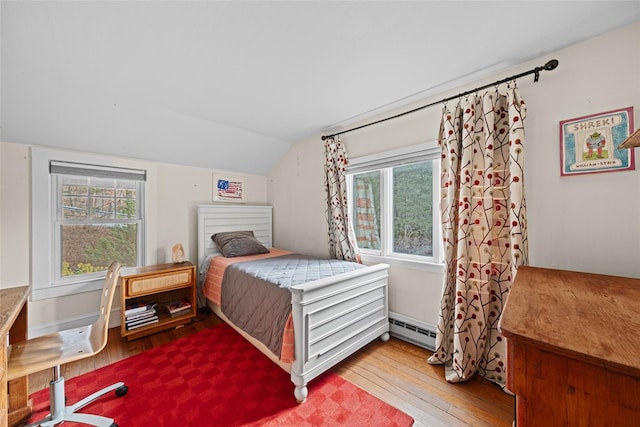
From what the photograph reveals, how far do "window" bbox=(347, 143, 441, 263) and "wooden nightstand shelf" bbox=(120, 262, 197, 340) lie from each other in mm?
1991

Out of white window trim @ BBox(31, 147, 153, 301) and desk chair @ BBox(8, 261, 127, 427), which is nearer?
desk chair @ BBox(8, 261, 127, 427)

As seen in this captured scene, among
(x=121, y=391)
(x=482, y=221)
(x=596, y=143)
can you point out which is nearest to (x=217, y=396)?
(x=121, y=391)

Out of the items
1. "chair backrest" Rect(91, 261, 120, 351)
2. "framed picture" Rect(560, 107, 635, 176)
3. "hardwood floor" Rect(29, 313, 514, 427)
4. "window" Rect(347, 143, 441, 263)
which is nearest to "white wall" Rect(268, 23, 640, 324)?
"framed picture" Rect(560, 107, 635, 176)

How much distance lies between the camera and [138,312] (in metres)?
2.43

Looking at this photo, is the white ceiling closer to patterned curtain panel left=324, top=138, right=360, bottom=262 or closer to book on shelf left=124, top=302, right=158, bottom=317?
patterned curtain panel left=324, top=138, right=360, bottom=262

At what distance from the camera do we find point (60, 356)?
1331mm

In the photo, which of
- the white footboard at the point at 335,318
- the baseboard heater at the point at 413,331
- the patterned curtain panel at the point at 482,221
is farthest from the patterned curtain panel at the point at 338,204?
the patterned curtain panel at the point at 482,221

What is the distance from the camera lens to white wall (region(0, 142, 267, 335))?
2.11m

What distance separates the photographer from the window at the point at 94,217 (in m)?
2.40

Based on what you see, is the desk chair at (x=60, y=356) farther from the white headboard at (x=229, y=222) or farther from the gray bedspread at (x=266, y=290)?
the white headboard at (x=229, y=222)

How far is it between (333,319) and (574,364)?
1.42m

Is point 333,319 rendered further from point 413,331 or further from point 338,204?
point 338,204

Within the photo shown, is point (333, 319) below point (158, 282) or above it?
below

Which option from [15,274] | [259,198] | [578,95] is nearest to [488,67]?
[578,95]
